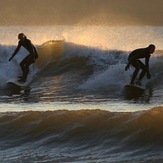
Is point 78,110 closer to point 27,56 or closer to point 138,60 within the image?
point 138,60

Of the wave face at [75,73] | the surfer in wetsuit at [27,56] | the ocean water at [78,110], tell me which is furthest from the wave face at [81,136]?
the surfer in wetsuit at [27,56]

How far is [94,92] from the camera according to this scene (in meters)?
19.8

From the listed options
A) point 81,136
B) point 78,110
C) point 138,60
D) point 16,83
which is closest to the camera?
point 81,136

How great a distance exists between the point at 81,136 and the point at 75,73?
10614mm

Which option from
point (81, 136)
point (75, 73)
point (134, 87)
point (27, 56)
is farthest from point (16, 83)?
point (81, 136)

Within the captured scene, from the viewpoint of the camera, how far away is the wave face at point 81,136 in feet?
38.5

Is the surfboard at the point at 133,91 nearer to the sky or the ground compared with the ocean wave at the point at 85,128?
nearer to the sky

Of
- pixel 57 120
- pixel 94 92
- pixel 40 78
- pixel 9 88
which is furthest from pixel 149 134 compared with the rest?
pixel 40 78

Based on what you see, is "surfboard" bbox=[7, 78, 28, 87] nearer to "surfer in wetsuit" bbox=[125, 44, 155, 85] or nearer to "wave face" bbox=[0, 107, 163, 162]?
"surfer in wetsuit" bbox=[125, 44, 155, 85]

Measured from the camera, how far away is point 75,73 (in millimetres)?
23359

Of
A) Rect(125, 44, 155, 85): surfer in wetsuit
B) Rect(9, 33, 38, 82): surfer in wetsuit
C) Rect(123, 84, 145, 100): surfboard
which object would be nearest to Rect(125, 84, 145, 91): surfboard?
Rect(123, 84, 145, 100): surfboard

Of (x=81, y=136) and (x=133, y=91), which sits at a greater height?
(x=133, y=91)

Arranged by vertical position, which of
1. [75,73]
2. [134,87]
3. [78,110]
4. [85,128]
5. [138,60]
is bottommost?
[85,128]

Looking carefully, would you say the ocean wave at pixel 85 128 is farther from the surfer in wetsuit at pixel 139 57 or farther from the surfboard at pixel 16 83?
the surfboard at pixel 16 83
